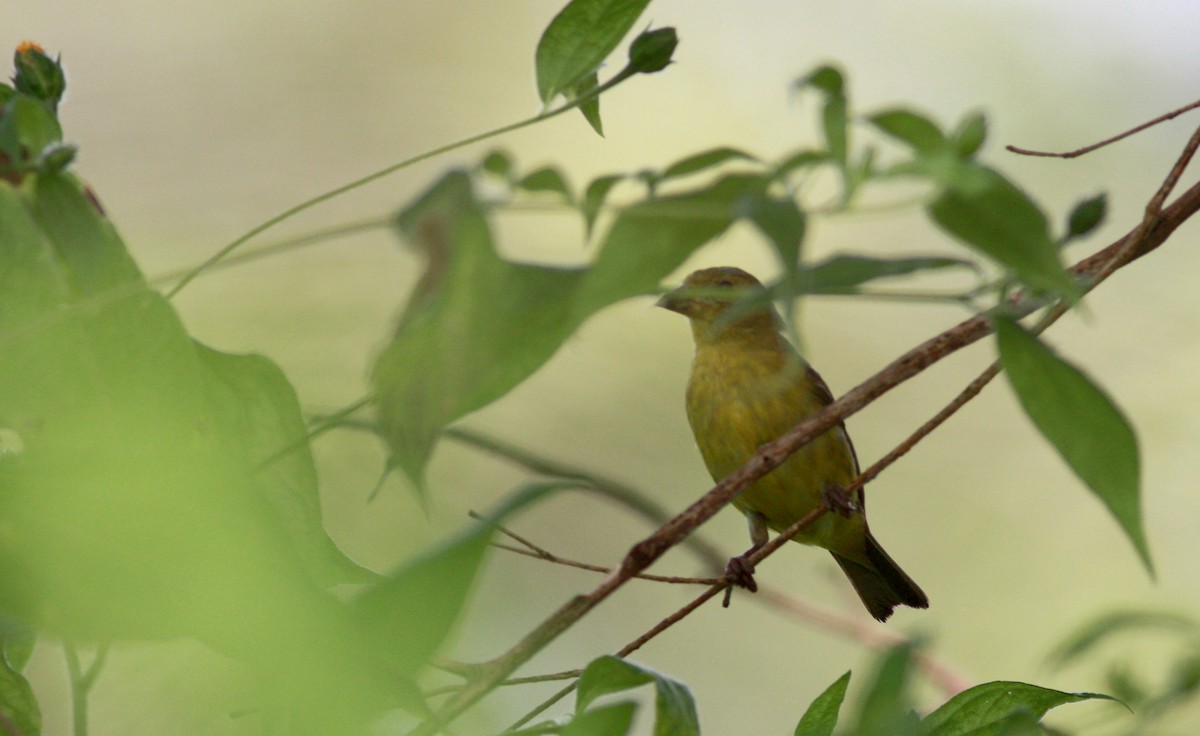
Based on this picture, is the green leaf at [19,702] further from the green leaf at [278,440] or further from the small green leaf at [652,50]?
the small green leaf at [652,50]

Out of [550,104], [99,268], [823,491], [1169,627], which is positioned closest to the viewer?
[99,268]

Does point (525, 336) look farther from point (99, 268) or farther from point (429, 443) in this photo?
point (99, 268)

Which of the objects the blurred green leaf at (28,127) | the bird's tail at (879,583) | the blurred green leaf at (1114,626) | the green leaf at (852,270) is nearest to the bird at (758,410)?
the bird's tail at (879,583)

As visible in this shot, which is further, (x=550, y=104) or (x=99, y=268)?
(x=550, y=104)

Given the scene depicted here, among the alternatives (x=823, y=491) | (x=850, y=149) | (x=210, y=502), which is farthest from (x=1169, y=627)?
(x=210, y=502)

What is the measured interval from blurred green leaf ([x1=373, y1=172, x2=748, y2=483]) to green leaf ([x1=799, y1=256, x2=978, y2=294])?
5 cm

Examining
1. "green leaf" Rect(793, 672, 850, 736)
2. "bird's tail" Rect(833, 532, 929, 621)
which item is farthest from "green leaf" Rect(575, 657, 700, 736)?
"bird's tail" Rect(833, 532, 929, 621)

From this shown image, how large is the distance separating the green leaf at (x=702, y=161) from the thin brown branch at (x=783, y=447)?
0.64 ft

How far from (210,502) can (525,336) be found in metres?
0.20

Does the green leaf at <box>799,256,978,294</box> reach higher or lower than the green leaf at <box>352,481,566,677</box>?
higher

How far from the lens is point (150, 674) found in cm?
96

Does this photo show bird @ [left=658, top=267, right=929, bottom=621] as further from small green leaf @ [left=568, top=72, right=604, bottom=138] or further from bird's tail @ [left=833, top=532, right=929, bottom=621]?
small green leaf @ [left=568, top=72, right=604, bottom=138]

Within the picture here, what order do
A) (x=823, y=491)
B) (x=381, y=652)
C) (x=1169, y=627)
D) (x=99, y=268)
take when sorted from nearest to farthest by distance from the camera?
1. (x=381, y=652)
2. (x=99, y=268)
3. (x=1169, y=627)
4. (x=823, y=491)

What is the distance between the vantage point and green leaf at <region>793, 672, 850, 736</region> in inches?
36.5
